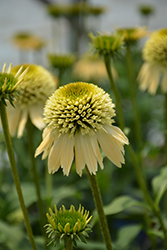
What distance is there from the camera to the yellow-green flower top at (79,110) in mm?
510

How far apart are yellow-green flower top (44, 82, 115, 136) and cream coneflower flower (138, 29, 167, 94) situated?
0.37 metres

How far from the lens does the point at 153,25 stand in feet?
10.9

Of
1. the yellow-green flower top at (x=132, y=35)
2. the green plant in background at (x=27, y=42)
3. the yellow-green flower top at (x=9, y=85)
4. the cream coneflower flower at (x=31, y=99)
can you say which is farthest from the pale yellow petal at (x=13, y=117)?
the green plant in background at (x=27, y=42)

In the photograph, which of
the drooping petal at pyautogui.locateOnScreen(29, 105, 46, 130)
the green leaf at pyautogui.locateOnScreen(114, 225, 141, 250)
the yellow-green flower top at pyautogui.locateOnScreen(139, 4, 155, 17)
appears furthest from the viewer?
the yellow-green flower top at pyautogui.locateOnScreen(139, 4, 155, 17)

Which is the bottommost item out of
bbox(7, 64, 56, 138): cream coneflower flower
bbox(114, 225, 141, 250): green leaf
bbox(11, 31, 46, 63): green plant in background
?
bbox(114, 225, 141, 250): green leaf

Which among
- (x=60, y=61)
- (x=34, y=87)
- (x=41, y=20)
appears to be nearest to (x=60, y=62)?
(x=60, y=61)

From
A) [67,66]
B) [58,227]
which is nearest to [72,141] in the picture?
[58,227]

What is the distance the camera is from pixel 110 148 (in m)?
0.52

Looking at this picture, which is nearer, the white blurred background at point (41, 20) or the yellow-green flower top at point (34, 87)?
the yellow-green flower top at point (34, 87)

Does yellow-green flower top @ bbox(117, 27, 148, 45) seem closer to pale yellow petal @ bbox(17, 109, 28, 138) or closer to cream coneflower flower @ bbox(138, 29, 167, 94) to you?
cream coneflower flower @ bbox(138, 29, 167, 94)

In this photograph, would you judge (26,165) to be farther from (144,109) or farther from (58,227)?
(58,227)

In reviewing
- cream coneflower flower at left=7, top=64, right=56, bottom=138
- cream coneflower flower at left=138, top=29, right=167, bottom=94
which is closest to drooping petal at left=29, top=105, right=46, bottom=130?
cream coneflower flower at left=7, top=64, right=56, bottom=138

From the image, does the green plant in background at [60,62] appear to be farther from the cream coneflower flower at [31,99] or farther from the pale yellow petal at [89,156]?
the pale yellow petal at [89,156]

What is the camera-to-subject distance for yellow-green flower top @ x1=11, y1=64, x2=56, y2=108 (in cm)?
73
